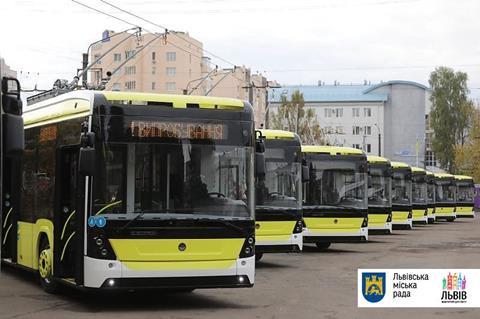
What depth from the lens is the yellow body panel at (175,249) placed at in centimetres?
1082

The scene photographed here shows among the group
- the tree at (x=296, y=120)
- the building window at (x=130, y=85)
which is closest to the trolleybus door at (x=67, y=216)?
the tree at (x=296, y=120)

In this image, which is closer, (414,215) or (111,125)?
(111,125)

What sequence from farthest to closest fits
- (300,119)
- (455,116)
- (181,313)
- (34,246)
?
(455,116)
(300,119)
(34,246)
(181,313)

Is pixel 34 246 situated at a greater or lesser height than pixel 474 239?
greater

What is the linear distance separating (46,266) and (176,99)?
3.57 meters

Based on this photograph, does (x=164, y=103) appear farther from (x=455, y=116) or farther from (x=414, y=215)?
(x=455, y=116)

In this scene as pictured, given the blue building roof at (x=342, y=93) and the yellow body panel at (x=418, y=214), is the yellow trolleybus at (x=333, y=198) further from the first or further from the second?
the blue building roof at (x=342, y=93)

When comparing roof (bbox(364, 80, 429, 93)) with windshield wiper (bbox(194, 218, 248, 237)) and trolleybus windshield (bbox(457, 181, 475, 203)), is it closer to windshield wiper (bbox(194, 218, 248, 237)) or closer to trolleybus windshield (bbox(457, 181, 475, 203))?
trolleybus windshield (bbox(457, 181, 475, 203))

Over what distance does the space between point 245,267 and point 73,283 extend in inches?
96.9

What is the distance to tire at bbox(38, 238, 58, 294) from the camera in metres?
12.6

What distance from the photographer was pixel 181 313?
1108cm

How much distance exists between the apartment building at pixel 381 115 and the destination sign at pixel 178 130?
107815 mm

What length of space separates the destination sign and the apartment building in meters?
108

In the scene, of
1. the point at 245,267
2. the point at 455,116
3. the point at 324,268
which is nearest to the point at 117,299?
the point at 245,267
